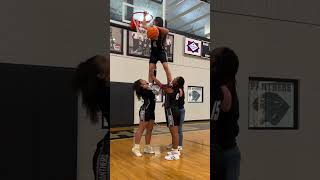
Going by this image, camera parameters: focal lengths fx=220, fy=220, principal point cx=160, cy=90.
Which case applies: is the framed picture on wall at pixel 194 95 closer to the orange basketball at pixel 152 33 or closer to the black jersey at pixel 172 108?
the black jersey at pixel 172 108

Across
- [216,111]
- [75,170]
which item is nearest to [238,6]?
[216,111]

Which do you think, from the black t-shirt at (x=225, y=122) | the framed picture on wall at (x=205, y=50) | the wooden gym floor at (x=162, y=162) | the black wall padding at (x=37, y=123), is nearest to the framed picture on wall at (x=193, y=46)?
the framed picture on wall at (x=205, y=50)

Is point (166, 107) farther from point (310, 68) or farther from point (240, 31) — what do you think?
point (310, 68)

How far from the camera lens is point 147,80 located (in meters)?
0.56

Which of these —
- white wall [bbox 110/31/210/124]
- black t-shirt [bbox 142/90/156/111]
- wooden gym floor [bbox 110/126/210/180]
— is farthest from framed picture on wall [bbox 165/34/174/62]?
wooden gym floor [bbox 110/126/210/180]

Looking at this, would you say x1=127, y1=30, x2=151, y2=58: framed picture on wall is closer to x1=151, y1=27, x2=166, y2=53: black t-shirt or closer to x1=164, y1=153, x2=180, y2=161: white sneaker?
x1=151, y1=27, x2=166, y2=53: black t-shirt

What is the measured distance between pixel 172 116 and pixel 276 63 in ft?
1.05

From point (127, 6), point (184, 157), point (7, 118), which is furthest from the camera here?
point (184, 157)

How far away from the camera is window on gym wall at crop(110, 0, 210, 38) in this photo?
1.87 feet

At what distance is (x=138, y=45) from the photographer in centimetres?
59

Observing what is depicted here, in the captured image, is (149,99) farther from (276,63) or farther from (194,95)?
(276,63)

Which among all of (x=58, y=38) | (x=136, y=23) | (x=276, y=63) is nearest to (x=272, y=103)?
(x=276, y=63)

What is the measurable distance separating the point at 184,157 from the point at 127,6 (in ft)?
1.44

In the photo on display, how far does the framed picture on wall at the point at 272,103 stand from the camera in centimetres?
59
